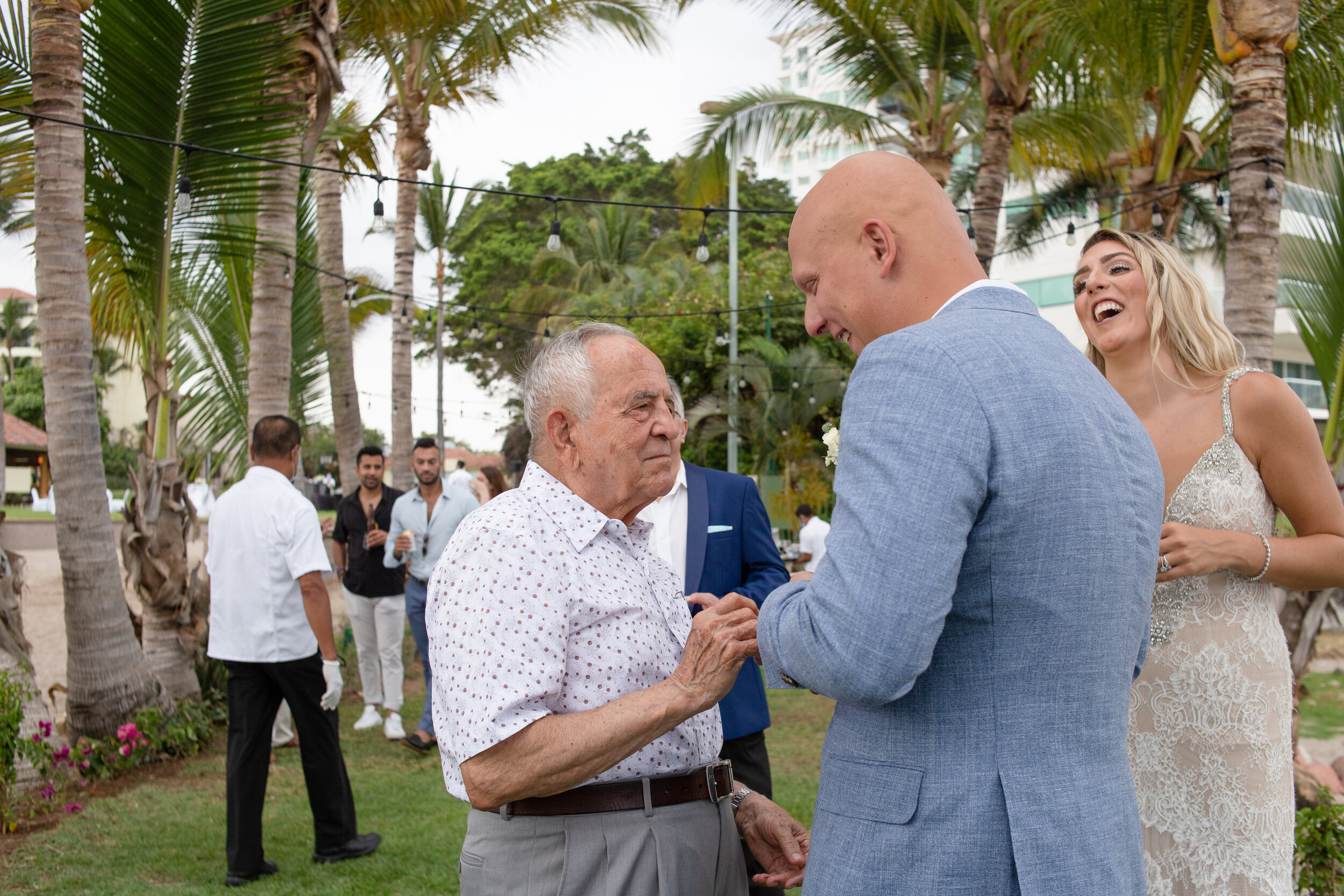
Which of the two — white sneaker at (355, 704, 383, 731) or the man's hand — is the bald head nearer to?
the man's hand

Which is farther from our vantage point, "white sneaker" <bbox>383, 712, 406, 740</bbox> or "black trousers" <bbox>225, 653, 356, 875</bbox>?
"white sneaker" <bbox>383, 712, 406, 740</bbox>

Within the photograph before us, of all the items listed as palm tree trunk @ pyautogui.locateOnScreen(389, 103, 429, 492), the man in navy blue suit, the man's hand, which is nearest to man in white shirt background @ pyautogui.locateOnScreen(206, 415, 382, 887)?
the man in navy blue suit

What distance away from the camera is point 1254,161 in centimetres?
543

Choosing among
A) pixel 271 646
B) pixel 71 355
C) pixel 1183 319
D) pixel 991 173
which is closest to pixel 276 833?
pixel 271 646

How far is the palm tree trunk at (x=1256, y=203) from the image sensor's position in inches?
211

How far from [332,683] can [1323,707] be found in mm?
9790

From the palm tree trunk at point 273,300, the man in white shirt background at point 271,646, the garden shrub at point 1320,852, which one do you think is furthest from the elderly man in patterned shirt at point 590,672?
the palm tree trunk at point 273,300

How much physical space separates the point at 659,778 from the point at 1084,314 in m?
1.77

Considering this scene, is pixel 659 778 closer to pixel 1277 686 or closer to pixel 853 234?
pixel 853 234

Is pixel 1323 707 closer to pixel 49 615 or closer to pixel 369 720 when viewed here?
pixel 369 720

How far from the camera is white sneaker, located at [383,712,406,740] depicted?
8039mm

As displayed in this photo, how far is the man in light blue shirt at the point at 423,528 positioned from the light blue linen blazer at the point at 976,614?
22.3 feet

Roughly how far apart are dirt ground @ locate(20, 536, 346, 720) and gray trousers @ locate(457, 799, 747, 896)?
16.2ft

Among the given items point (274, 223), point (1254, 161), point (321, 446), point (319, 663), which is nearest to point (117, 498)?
point (321, 446)
